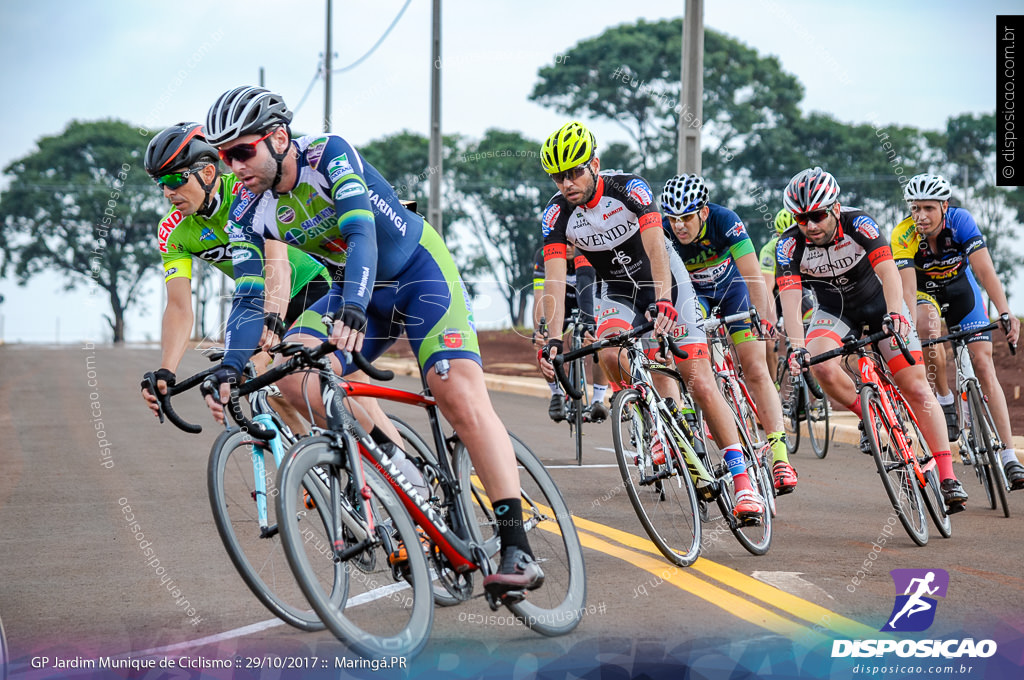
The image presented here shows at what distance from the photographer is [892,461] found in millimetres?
6477

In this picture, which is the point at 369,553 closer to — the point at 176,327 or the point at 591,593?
the point at 591,593

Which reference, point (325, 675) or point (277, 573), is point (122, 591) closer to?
point (277, 573)

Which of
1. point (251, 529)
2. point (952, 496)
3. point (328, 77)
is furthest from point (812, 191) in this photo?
point (328, 77)

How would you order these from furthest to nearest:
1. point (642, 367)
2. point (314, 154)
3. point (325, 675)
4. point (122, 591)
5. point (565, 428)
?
point (565, 428)
point (642, 367)
point (122, 591)
point (314, 154)
point (325, 675)

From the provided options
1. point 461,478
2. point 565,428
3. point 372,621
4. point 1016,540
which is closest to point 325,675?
point 372,621

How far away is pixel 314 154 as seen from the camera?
4.21 metres

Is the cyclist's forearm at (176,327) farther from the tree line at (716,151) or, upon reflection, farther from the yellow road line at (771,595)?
the tree line at (716,151)

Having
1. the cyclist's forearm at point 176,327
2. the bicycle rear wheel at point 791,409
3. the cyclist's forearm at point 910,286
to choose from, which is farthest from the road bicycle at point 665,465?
the bicycle rear wheel at point 791,409

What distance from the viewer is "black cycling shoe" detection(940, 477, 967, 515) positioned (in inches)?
259

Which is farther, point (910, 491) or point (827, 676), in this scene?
point (910, 491)

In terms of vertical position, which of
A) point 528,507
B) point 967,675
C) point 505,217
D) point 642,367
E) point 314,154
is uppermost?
point 505,217

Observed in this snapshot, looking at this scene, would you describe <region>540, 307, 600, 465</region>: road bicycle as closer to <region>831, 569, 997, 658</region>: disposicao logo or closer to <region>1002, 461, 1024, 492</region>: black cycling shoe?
<region>1002, 461, 1024, 492</region>: black cycling shoe

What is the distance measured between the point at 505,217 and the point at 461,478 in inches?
1455

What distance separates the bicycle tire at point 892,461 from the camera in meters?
6.14
